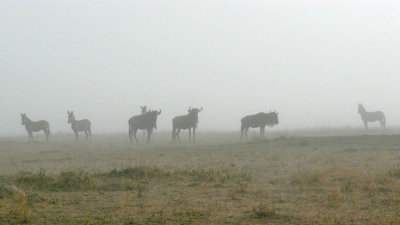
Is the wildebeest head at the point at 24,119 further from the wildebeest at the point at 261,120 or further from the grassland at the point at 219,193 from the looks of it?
the grassland at the point at 219,193

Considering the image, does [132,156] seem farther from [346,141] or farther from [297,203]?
[297,203]

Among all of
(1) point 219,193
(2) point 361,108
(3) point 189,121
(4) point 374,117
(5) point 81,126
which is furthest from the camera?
(2) point 361,108

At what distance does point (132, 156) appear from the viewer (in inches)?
730

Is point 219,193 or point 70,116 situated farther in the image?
point 70,116

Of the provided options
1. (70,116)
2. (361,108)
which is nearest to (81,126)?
(70,116)

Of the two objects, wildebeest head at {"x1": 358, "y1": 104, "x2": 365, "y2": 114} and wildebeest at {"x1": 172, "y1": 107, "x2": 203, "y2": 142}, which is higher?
wildebeest head at {"x1": 358, "y1": 104, "x2": 365, "y2": 114}

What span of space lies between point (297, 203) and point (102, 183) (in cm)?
465

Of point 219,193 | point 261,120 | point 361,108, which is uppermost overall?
point 361,108

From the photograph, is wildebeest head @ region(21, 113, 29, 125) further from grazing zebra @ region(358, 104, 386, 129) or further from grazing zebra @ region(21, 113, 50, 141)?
grazing zebra @ region(358, 104, 386, 129)

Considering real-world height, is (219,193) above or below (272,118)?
below

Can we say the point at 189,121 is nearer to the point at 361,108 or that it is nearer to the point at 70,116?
the point at 70,116

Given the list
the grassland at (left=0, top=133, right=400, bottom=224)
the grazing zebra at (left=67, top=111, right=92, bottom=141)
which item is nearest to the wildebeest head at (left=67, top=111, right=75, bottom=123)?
the grazing zebra at (left=67, top=111, right=92, bottom=141)

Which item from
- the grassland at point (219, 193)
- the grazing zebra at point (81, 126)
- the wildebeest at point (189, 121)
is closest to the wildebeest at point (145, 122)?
the wildebeest at point (189, 121)

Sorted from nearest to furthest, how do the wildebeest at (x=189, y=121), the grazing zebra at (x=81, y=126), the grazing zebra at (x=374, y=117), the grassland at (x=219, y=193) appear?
1. the grassland at (x=219, y=193)
2. the wildebeest at (x=189, y=121)
3. the grazing zebra at (x=81, y=126)
4. the grazing zebra at (x=374, y=117)
